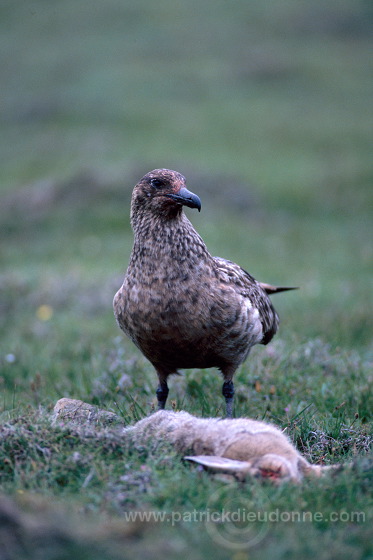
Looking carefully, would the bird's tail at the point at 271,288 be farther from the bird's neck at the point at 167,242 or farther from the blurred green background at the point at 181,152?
the bird's neck at the point at 167,242

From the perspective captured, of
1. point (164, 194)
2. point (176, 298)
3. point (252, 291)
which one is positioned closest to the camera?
point (176, 298)

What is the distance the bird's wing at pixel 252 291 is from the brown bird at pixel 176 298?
0.06 feet

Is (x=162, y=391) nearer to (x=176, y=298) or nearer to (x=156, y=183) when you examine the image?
(x=176, y=298)

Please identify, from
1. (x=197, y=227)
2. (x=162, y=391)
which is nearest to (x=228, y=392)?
(x=162, y=391)

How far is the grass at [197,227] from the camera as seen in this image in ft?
9.98

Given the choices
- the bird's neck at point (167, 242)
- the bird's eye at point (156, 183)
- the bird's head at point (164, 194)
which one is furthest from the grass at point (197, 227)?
the bird's eye at point (156, 183)

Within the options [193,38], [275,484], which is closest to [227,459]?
[275,484]

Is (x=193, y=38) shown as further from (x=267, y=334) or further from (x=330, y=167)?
(x=267, y=334)

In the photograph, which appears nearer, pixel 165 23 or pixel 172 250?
pixel 172 250

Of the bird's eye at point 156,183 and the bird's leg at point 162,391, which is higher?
the bird's eye at point 156,183

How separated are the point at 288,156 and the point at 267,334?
1305 centimetres

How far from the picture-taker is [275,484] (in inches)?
126

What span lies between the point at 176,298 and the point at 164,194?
29.6 inches

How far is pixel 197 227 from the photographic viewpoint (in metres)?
12.3
